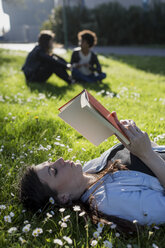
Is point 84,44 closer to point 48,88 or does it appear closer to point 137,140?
point 48,88

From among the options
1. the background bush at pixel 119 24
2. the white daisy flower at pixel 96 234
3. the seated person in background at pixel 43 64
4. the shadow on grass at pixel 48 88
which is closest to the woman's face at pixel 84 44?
the seated person in background at pixel 43 64

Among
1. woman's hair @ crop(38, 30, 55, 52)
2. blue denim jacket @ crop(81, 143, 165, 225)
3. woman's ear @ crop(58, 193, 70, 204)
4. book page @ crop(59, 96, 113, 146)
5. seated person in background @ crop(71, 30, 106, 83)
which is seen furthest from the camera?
seated person in background @ crop(71, 30, 106, 83)

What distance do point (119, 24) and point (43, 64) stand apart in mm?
13383

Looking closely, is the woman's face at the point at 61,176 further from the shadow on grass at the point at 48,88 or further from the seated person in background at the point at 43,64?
the seated person in background at the point at 43,64

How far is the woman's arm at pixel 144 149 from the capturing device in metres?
2.07

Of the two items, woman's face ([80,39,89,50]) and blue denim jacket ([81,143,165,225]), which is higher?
woman's face ([80,39,89,50])

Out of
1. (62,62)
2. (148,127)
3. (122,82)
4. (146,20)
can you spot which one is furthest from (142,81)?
(146,20)

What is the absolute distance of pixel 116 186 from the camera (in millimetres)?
2146

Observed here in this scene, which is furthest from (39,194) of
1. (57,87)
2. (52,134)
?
(57,87)

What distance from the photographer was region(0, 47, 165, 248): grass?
6.64 ft

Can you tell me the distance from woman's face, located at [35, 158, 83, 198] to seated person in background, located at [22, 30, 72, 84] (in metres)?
4.73

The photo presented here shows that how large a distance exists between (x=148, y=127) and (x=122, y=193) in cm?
204

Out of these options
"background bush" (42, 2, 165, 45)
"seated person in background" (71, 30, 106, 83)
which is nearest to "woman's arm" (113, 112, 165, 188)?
"seated person in background" (71, 30, 106, 83)

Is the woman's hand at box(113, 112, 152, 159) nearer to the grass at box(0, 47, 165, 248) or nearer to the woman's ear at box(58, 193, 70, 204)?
the grass at box(0, 47, 165, 248)
